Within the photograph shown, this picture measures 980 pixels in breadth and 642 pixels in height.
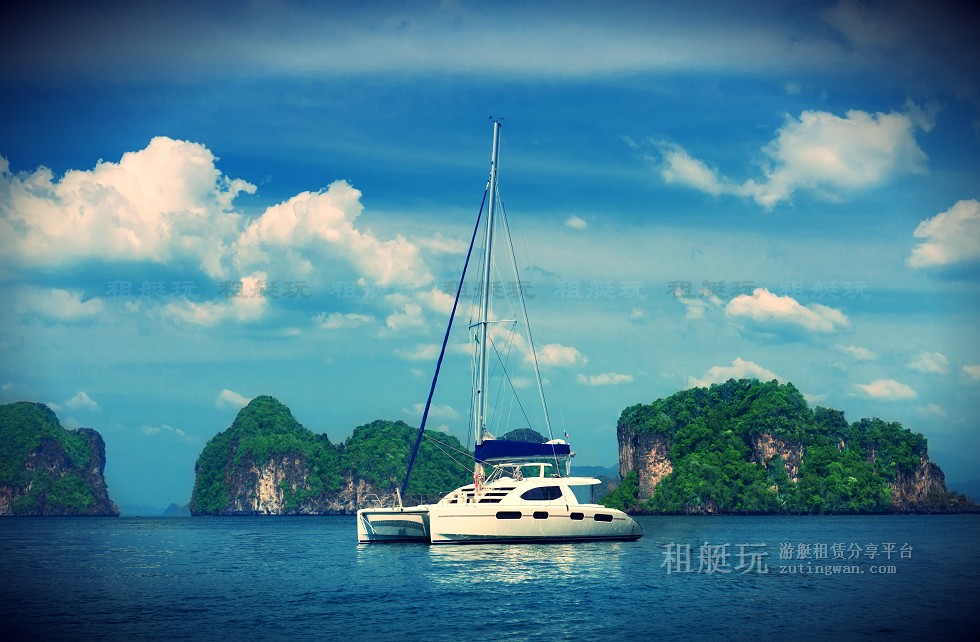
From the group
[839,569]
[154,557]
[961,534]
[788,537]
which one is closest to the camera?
[839,569]

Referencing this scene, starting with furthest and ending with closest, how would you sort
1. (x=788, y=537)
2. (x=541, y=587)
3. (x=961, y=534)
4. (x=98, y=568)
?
(x=961, y=534) < (x=788, y=537) < (x=98, y=568) < (x=541, y=587)

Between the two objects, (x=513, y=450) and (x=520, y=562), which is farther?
(x=513, y=450)

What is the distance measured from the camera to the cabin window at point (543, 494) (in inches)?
2192

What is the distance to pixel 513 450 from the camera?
57719 mm

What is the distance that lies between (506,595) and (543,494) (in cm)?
1838

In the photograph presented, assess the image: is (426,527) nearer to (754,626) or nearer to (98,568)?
(98,568)

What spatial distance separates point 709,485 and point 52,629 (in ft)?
550

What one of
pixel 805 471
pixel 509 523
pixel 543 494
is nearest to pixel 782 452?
pixel 805 471

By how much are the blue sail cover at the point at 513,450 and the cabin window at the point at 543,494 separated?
2355 mm

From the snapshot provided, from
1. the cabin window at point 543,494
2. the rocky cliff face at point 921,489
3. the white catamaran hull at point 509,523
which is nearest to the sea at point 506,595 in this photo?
the white catamaran hull at point 509,523

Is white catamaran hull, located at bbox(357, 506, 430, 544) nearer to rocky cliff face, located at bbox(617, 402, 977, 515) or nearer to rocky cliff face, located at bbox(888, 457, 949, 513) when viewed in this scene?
rocky cliff face, located at bbox(617, 402, 977, 515)

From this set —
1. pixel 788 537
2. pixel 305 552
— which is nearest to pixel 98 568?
pixel 305 552

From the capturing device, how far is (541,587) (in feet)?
131

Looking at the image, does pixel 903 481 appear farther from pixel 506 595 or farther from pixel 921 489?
pixel 506 595
